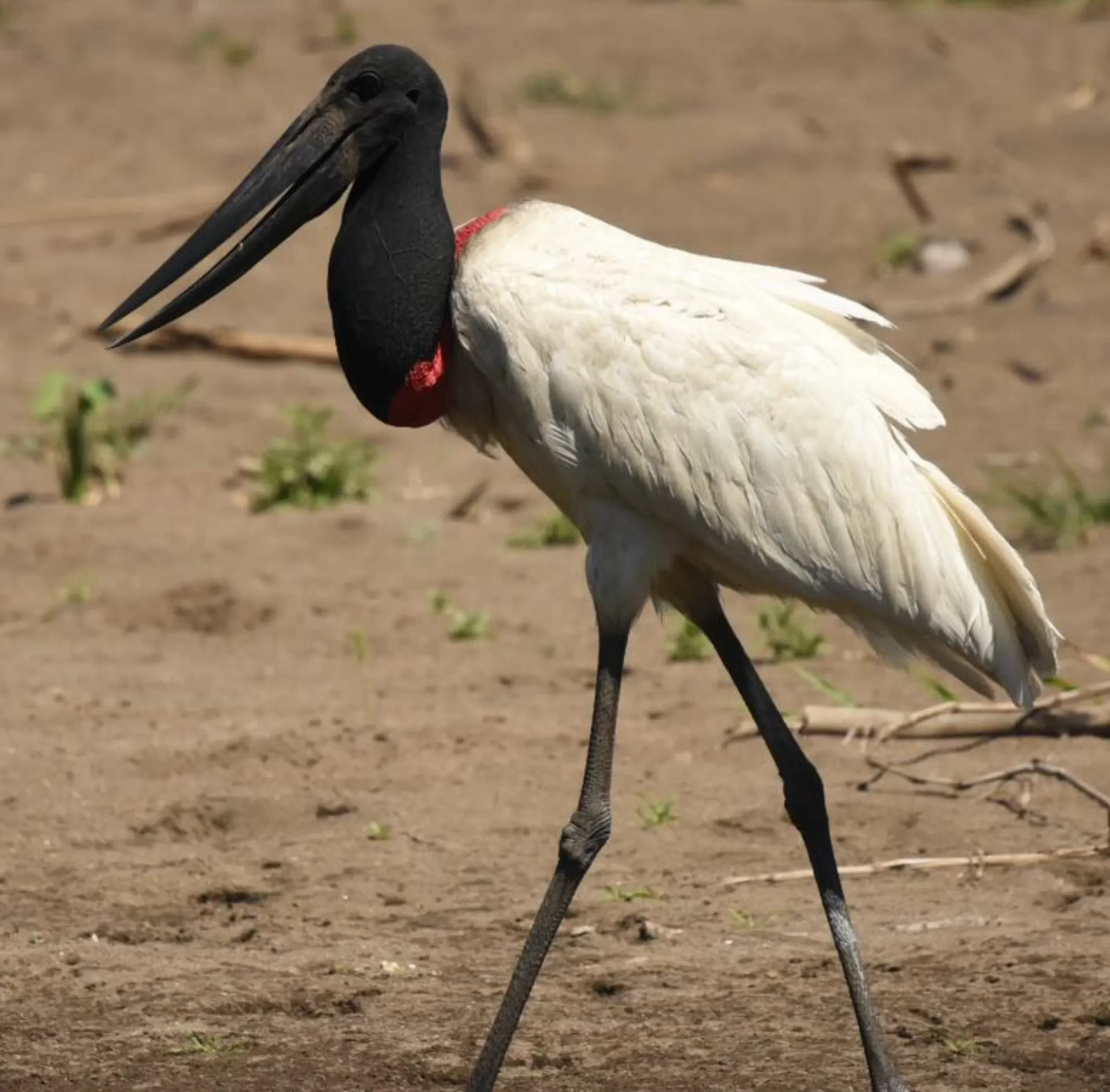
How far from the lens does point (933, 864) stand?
5375 mm

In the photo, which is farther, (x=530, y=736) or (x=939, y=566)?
(x=530, y=736)

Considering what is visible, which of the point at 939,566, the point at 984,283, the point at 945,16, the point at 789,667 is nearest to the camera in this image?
the point at 939,566

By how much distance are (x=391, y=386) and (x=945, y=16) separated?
10.9m

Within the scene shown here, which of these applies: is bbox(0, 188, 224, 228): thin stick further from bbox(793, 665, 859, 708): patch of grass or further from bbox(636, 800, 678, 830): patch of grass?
bbox(636, 800, 678, 830): patch of grass

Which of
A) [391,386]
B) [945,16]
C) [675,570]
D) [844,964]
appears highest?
[391,386]

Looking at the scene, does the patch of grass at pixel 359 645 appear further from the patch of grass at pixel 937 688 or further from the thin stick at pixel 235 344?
the thin stick at pixel 235 344

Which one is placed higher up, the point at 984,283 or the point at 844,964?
the point at 844,964

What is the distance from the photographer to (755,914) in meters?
5.20

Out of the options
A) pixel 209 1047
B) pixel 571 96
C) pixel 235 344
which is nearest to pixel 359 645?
pixel 209 1047

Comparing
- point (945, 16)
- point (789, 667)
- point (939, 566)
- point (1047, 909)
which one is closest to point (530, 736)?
point (789, 667)

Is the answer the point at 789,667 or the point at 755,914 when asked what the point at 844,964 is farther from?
the point at 789,667

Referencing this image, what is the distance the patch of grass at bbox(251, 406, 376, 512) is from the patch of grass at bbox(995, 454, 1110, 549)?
7.25ft

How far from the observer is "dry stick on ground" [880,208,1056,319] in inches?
385

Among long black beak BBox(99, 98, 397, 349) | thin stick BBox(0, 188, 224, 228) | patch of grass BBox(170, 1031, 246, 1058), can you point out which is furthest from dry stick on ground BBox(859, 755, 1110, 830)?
thin stick BBox(0, 188, 224, 228)
